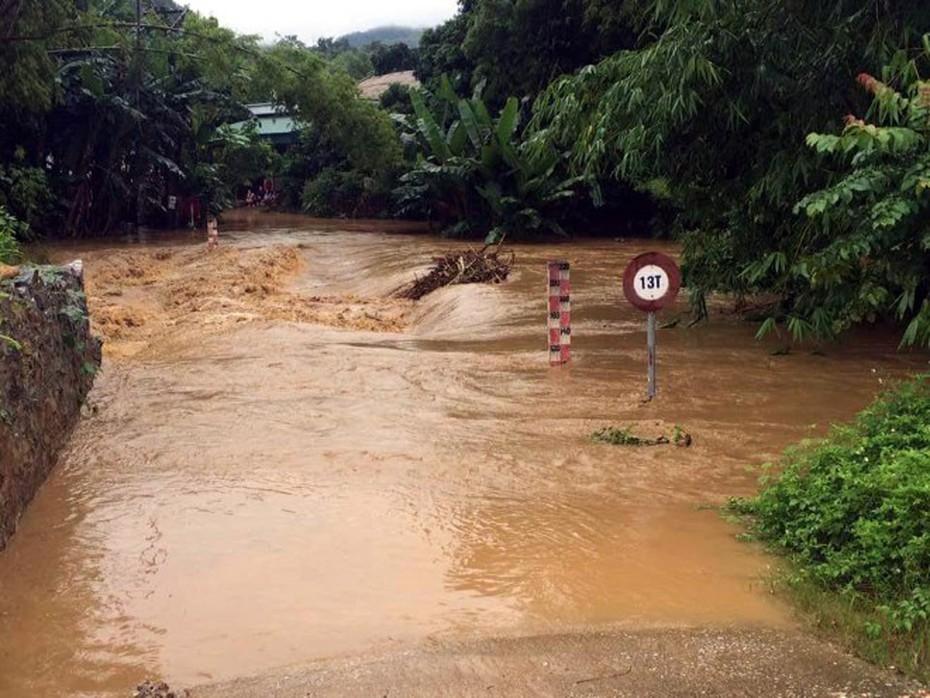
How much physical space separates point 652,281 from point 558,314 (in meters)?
2.01

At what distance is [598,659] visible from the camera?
11.3ft

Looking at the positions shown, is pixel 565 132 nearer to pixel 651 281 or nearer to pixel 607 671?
pixel 651 281

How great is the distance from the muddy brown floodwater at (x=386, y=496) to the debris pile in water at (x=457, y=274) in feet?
13.8

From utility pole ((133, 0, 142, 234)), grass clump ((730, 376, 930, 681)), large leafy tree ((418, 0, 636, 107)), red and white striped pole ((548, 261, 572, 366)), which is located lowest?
grass clump ((730, 376, 930, 681))

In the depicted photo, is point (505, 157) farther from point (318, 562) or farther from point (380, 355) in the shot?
point (318, 562)

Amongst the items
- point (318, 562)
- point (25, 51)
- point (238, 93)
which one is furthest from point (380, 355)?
point (238, 93)

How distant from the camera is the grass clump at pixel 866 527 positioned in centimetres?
350

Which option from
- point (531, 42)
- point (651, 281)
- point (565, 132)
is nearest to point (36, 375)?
point (651, 281)

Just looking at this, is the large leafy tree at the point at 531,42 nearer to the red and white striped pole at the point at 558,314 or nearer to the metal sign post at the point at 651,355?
the red and white striped pole at the point at 558,314

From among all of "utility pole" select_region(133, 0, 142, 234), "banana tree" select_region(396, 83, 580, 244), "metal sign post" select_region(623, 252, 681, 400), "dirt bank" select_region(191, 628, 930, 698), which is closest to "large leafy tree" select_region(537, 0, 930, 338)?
"metal sign post" select_region(623, 252, 681, 400)

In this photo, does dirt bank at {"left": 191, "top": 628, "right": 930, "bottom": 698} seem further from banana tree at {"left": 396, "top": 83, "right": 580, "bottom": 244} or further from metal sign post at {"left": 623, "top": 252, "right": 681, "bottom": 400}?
banana tree at {"left": 396, "top": 83, "right": 580, "bottom": 244}

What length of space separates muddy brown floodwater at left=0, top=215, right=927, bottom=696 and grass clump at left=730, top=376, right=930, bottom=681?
252 mm

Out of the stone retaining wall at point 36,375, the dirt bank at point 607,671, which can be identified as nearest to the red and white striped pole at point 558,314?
the stone retaining wall at point 36,375

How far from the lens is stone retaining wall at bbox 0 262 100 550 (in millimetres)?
5066
